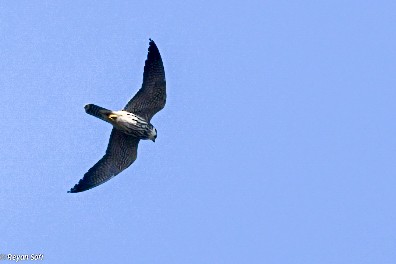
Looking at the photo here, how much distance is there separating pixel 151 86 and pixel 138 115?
989mm

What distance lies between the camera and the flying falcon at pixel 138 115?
23.6 meters

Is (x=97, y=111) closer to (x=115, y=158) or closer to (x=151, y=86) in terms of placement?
(x=151, y=86)

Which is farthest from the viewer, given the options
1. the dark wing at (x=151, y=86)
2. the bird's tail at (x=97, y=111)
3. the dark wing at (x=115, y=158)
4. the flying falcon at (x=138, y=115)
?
the dark wing at (x=115, y=158)

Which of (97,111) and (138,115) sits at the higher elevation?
(138,115)

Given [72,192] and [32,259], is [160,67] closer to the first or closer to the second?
[72,192]

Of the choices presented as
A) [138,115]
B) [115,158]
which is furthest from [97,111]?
[115,158]

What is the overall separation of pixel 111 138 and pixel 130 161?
3.05ft

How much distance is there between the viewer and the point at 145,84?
2372cm

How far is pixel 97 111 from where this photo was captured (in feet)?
75.9

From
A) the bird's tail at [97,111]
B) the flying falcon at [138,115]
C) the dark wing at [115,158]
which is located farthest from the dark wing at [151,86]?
the dark wing at [115,158]

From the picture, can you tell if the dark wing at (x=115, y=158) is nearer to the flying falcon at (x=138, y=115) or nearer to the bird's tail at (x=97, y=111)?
the flying falcon at (x=138, y=115)

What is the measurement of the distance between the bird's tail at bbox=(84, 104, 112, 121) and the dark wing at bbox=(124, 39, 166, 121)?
79cm

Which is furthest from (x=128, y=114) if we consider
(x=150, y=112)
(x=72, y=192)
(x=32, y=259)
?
(x=32, y=259)

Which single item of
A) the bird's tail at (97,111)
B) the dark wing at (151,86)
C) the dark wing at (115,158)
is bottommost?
the dark wing at (115,158)
